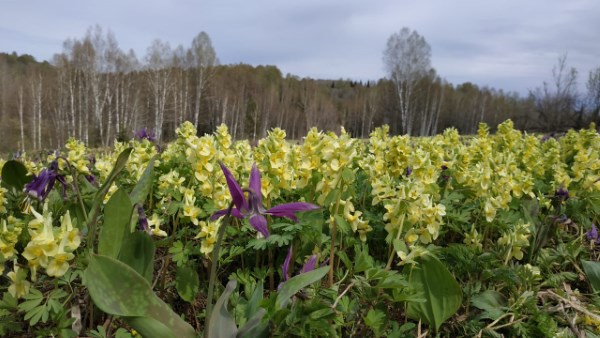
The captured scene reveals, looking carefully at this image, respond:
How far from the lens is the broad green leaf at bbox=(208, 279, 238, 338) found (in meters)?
1.10

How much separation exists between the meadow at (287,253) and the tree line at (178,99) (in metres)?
17.5

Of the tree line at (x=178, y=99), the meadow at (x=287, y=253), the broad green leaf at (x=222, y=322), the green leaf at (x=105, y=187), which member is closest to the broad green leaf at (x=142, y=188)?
the meadow at (x=287, y=253)

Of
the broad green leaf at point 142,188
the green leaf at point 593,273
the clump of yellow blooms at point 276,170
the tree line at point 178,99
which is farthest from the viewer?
the tree line at point 178,99

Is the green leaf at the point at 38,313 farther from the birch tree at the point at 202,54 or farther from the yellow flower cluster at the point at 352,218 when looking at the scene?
the birch tree at the point at 202,54

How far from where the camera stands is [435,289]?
161cm

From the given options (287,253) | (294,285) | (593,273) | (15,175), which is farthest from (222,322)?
(593,273)

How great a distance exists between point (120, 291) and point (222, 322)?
0.96ft

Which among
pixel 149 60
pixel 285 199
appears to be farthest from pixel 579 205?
pixel 149 60

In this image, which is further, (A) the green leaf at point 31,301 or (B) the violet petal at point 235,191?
(A) the green leaf at point 31,301

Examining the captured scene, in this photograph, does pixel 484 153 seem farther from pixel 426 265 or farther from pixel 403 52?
pixel 403 52

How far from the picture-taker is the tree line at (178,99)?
30.5 meters

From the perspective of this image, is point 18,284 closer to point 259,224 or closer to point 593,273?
point 259,224

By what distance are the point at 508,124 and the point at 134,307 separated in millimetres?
4325

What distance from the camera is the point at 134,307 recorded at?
1089 millimetres
